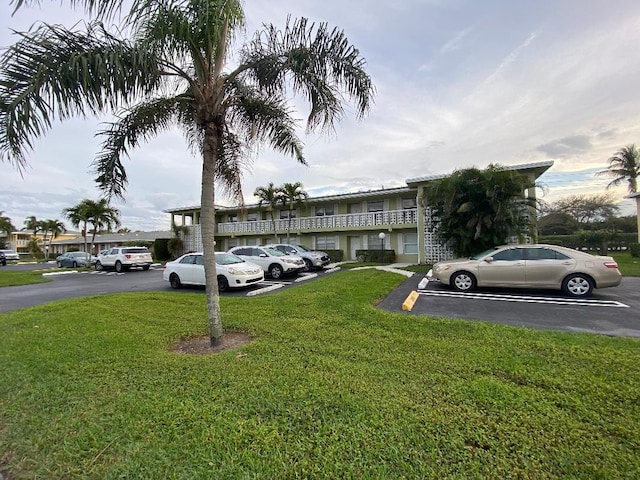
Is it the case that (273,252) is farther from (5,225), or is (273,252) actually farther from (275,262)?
(5,225)

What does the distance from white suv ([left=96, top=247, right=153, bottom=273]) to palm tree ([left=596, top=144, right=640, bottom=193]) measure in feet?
130

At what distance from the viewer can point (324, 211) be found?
25.5 metres

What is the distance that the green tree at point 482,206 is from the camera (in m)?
12.6

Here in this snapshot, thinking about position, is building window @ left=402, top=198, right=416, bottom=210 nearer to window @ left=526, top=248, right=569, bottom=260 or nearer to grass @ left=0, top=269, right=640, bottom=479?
window @ left=526, top=248, right=569, bottom=260

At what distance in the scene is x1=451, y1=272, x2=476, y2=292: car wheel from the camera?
30.7 feet

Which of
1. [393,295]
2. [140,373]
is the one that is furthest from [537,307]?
[140,373]

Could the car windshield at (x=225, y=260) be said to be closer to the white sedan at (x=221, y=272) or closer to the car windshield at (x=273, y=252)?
the white sedan at (x=221, y=272)

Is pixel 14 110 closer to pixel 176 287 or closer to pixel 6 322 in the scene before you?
pixel 6 322

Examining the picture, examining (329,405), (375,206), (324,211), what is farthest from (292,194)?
(329,405)

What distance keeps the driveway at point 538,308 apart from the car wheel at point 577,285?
8.6 inches

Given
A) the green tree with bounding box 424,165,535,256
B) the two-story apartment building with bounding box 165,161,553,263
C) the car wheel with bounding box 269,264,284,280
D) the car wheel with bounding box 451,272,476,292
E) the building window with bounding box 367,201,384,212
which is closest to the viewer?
the car wheel with bounding box 451,272,476,292

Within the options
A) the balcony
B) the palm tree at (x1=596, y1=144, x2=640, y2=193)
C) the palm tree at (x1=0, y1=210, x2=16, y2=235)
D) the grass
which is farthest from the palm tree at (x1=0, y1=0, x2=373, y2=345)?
the palm tree at (x1=0, y1=210, x2=16, y2=235)

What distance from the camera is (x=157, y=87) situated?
4980 millimetres

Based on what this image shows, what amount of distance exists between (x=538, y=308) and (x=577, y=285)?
2285mm
